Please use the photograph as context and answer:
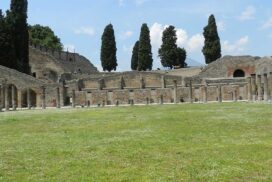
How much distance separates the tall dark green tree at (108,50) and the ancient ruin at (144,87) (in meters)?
7.50

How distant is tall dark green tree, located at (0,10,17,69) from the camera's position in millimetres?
57531

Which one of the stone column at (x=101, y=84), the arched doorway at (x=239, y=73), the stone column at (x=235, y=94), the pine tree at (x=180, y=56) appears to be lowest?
the stone column at (x=235, y=94)

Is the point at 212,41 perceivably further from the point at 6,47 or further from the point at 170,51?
the point at 6,47

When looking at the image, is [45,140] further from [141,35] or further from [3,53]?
[141,35]

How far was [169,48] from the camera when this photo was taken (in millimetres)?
71062

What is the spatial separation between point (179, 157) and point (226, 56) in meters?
52.4

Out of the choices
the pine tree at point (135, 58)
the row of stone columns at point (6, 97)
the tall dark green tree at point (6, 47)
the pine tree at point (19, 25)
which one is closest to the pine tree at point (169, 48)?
the pine tree at point (135, 58)

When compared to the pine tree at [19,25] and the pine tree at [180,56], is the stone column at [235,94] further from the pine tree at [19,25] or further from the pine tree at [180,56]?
the pine tree at [19,25]

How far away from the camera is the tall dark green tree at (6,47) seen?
57.5m

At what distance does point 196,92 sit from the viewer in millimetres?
52594

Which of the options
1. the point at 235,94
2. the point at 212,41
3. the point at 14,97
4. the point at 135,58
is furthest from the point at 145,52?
the point at 14,97

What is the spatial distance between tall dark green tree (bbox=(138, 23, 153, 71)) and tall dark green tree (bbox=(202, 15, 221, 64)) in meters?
8.30

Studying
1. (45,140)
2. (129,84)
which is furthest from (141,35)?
(45,140)

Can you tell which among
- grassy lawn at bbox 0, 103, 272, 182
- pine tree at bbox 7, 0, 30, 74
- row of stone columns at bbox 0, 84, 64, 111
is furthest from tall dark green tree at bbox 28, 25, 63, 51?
grassy lawn at bbox 0, 103, 272, 182
